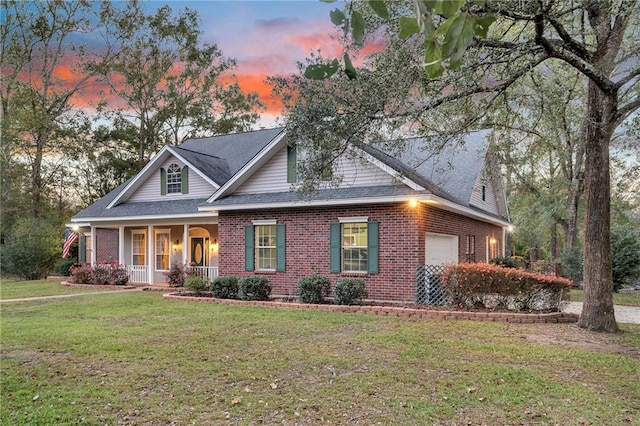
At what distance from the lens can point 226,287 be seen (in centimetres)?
1412

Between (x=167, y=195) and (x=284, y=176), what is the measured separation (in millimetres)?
6717

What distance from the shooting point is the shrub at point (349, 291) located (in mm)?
12234

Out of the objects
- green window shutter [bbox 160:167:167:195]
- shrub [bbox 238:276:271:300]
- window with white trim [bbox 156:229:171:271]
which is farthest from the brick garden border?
window with white trim [bbox 156:229:171:271]

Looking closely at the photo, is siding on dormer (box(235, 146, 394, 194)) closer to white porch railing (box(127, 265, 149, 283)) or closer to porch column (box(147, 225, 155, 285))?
porch column (box(147, 225, 155, 285))

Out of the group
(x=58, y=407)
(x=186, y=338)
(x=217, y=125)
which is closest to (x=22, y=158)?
(x=217, y=125)

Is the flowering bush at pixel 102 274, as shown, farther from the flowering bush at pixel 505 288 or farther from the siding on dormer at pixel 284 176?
the flowering bush at pixel 505 288

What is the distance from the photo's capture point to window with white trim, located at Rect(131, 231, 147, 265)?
68.5 ft

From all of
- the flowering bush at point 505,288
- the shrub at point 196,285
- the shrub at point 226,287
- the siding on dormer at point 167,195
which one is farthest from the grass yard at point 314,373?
the siding on dormer at point 167,195

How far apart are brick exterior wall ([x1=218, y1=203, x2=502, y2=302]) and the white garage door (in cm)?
26

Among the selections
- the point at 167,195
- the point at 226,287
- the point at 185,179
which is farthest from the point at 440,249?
the point at 167,195

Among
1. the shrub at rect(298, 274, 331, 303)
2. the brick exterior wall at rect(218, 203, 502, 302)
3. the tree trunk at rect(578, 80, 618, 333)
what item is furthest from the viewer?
the brick exterior wall at rect(218, 203, 502, 302)

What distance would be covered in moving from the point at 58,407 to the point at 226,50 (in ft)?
112

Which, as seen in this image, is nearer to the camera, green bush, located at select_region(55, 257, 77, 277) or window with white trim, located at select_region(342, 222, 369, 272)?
window with white trim, located at select_region(342, 222, 369, 272)

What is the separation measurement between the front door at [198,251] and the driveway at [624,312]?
1422cm
